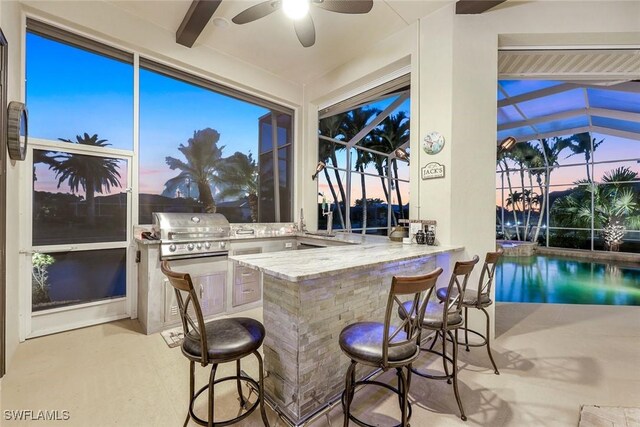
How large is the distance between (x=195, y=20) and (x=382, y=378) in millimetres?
4144

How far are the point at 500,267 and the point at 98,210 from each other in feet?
27.6

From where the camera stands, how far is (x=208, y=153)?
4000 millimetres

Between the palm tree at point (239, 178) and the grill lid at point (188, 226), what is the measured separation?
2.43 ft

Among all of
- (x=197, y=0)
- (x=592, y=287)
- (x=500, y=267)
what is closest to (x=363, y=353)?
(x=197, y=0)

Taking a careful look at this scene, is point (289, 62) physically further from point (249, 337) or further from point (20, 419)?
point (20, 419)

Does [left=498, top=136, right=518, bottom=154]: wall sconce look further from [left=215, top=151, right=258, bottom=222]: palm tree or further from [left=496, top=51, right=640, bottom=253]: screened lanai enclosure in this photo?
[left=215, top=151, right=258, bottom=222]: palm tree

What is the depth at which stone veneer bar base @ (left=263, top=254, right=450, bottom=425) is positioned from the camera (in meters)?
1.64

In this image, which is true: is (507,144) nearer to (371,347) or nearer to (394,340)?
(394,340)

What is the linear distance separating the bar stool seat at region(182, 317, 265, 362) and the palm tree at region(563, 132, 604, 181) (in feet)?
38.4

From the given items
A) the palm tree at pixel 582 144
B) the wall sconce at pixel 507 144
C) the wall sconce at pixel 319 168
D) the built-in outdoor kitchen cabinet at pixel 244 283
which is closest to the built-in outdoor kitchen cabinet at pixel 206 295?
the built-in outdoor kitchen cabinet at pixel 244 283

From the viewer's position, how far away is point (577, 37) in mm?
2836

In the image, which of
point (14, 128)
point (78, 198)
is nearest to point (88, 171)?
point (78, 198)

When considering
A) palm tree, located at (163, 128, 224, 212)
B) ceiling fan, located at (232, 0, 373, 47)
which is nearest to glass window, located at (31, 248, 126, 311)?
palm tree, located at (163, 128, 224, 212)

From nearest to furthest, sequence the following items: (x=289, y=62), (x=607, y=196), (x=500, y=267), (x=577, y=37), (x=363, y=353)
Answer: (x=363, y=353) → (x=577, y=37) → (x=289, y=62) → (x=500, y=267) → (x=607, y=196)
